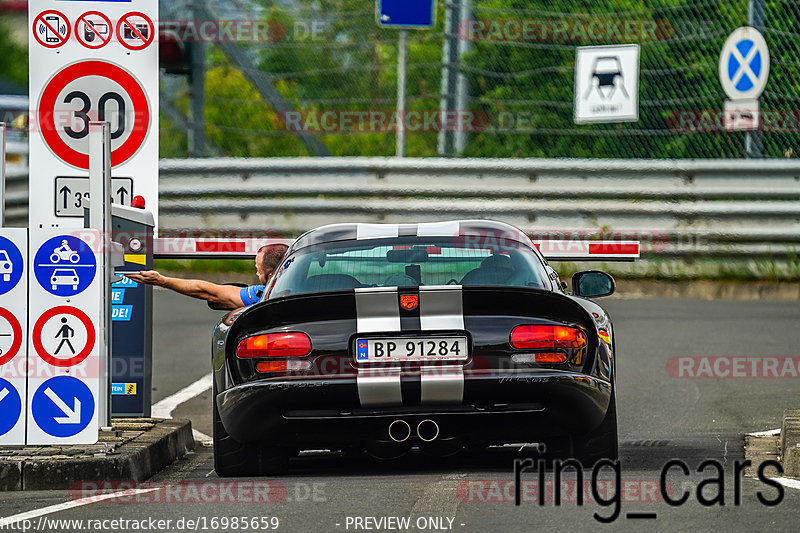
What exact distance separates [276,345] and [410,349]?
593mm

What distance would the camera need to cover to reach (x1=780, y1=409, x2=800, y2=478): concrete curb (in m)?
7.42

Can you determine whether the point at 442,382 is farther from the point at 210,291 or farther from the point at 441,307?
the point at 210,291

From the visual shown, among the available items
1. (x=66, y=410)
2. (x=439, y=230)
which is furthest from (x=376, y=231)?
(x=66, y=410)

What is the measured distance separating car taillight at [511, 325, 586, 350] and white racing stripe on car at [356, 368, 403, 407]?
0.53 meters

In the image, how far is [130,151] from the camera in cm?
940

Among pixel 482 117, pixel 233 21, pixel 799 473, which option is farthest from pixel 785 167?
pixel 799 473

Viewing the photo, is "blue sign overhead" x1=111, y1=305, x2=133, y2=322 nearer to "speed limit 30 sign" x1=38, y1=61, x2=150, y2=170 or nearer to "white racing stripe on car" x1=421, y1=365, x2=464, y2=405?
"speed limit 30 sign" x1=38, y1=61, x2=150, y2=170

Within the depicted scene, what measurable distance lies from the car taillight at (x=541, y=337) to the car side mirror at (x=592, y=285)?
1.06 metres

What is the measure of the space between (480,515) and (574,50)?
1156cm

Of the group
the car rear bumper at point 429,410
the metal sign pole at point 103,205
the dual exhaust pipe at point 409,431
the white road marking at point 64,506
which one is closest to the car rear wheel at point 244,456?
the car rear bumper at point 429,410

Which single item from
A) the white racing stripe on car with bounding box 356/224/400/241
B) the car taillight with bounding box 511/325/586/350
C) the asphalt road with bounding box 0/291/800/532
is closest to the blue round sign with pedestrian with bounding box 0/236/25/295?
the asphalt road with bounding box 0/291/800/532

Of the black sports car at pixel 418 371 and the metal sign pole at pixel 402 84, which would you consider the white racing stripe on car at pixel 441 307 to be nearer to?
the black sports car at pixel 418 371

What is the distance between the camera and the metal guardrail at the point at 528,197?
16.0 metres

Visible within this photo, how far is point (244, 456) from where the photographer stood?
24.9 feet
